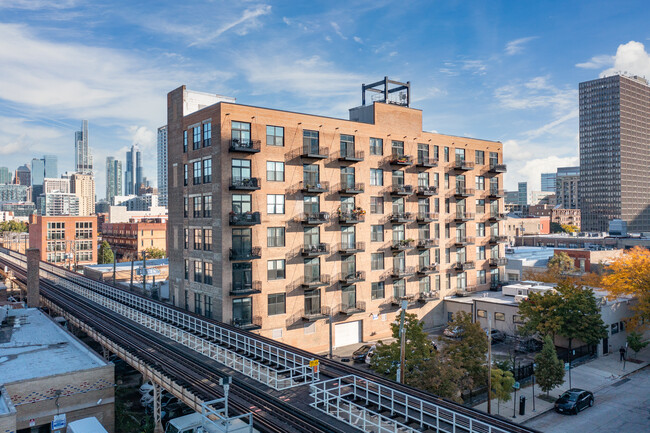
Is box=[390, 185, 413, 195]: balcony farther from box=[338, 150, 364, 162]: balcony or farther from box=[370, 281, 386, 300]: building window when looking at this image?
box=[370, 281, 386, 300]: building window

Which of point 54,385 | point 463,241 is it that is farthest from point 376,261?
point 54,385

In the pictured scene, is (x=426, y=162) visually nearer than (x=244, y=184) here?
No

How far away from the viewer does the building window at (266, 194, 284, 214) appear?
1796 inches

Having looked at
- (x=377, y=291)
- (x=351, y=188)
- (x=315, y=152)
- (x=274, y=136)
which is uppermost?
(x=274, y=136)

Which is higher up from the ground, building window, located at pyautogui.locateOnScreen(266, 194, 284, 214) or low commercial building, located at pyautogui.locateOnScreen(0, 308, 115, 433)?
building window, located at pyautogui.locateOnScreen(266, 194, 284, 214)

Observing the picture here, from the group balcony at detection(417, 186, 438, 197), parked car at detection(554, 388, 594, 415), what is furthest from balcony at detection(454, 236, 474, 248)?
parked car at detection(554, 388, 594, 415)

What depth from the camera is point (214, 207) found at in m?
→ 44.2

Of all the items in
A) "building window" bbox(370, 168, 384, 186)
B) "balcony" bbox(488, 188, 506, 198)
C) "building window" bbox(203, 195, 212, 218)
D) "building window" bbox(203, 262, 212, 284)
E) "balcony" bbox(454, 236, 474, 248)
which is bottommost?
"building window" bbox(203, 262, 212, 284)

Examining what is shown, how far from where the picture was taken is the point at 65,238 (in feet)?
401

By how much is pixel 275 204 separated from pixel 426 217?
2143 cm

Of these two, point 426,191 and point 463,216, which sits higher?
point 426,191

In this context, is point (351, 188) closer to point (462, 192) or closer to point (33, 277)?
point (462, 192)

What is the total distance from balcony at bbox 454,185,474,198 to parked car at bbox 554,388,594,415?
1190 inches

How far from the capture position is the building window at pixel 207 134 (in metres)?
44.9
